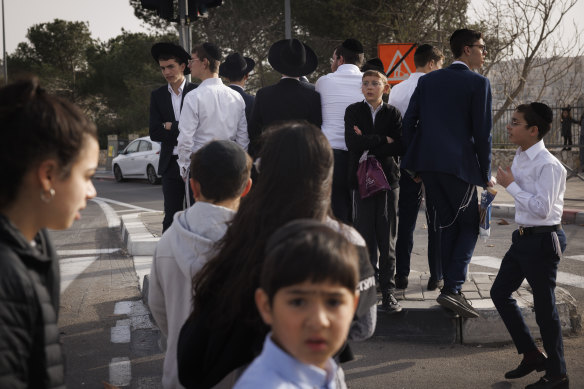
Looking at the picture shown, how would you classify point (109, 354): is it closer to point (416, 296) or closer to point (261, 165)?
point (416, 296)

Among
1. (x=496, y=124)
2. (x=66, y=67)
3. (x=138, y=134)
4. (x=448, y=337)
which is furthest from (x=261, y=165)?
(x=66, y=67)

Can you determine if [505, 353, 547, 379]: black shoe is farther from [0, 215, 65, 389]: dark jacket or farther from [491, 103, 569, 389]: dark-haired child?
[0, 215, 65, 389]: dark jacket

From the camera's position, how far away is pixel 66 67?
54.9 meters

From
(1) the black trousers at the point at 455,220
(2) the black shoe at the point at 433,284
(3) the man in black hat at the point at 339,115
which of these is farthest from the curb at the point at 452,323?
(3) the man in black hat at the point at 339,115

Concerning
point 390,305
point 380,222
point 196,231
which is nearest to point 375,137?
point 380,222

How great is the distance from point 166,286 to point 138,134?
3949cm

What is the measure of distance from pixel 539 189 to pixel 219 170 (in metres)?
2.04

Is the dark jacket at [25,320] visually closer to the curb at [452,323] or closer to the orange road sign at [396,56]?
the curb at [452,323]

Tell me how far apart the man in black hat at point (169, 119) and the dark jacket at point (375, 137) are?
1672 millimetres

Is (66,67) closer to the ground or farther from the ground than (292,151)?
farther from the ground

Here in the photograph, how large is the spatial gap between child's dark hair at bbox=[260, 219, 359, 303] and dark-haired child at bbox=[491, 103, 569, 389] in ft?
7.98

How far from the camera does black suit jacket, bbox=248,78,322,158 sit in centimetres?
539

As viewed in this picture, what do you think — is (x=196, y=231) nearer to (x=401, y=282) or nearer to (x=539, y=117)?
(x=539, y=117)

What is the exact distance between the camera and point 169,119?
6.25m
